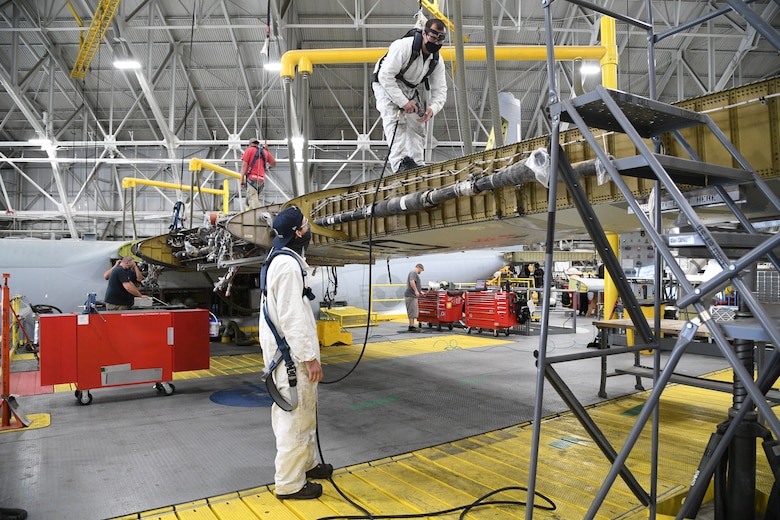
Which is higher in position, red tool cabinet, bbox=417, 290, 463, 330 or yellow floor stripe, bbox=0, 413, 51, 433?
red tool cabinet, bbox=417, 290, 463, 330

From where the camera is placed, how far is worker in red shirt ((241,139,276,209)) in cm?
941

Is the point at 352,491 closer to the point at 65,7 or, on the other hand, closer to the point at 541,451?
the point at 541,451

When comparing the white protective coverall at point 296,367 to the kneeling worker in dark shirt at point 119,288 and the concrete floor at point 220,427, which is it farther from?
the kneeling worker in dark shirt at point 119,288

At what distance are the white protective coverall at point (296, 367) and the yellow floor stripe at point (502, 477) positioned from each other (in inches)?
9.2

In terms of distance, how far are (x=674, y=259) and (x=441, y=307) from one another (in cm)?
1328

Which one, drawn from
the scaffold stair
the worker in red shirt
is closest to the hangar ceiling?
the worker in red shirt

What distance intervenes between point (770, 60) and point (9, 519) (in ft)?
95.2

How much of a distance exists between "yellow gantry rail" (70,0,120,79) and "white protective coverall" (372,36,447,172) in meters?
14.3

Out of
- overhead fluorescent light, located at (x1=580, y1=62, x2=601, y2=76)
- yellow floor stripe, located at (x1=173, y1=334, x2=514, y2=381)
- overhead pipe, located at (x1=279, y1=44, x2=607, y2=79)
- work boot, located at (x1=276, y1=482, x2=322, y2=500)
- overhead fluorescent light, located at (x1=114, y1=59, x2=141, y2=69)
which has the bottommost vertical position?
yellow floor stripe, located at (x1=173, y1=334, x2=514, y2=381)

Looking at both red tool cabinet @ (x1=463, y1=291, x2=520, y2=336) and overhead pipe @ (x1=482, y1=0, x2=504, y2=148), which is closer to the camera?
overhead pipe @ (x1=482, y1=0, x2=504, y2=148)

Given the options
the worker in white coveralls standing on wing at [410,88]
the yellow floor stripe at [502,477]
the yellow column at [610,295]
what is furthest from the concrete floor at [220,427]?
the worker in white coveralls standing on wing at [410,88]

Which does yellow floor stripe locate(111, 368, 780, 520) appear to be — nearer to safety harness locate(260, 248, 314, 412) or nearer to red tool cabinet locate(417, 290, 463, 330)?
safety harness locate(260, 248, 314, 412)

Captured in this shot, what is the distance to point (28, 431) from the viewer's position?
5375 mm

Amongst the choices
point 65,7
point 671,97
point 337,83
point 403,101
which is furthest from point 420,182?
point 671,97
